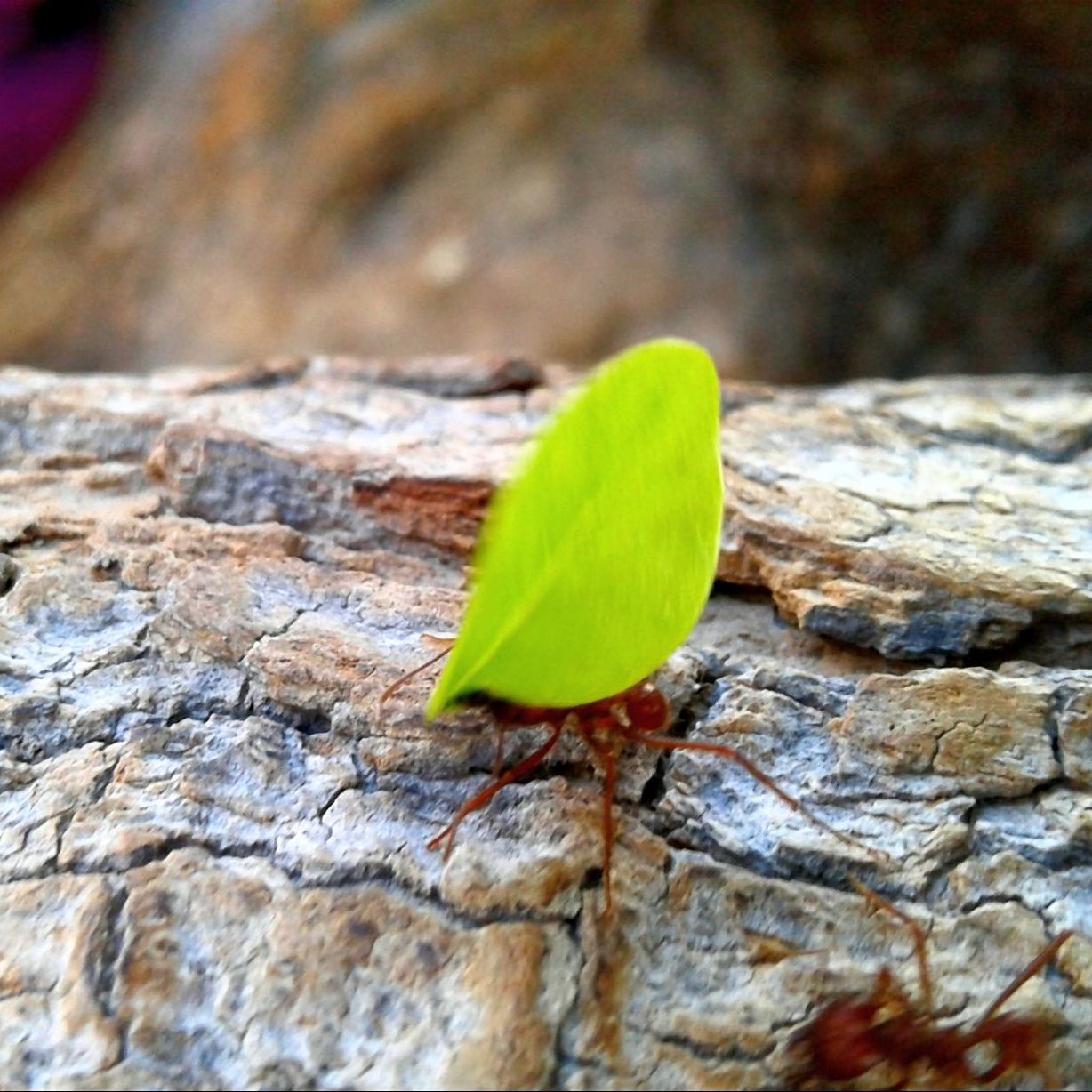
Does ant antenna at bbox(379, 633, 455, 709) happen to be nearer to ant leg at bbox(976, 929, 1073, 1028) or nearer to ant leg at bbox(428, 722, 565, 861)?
ant leg at bbox(428, 722, 565, 861)

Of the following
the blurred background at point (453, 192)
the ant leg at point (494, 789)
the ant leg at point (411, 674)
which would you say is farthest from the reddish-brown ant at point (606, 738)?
the blurred background at point (453, 192)

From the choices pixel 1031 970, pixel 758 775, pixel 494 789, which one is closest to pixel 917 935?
pixel 1031 970

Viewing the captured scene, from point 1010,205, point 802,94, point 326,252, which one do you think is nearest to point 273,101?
point 326,252

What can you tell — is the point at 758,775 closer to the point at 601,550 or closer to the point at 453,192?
the point at 601,550

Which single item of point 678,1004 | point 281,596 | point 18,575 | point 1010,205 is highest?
point 18,575

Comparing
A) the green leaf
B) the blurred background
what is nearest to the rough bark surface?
the green leaf

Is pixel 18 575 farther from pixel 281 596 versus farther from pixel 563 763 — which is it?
pixel 563 763
